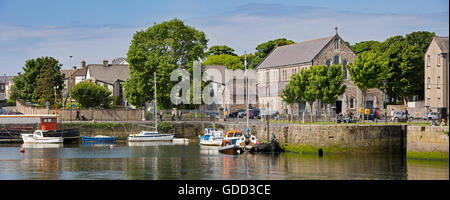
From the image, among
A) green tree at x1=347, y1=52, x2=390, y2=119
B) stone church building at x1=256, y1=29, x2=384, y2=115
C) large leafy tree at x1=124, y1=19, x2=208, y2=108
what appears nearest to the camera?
green tree at x1=347, y1=52, x2=390, y2=119

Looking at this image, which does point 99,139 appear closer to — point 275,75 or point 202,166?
point 202,166

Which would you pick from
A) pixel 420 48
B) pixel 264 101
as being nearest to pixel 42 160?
pixel 264 101

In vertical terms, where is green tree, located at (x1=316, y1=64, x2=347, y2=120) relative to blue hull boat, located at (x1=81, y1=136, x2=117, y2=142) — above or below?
above

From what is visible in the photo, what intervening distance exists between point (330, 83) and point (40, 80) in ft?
164

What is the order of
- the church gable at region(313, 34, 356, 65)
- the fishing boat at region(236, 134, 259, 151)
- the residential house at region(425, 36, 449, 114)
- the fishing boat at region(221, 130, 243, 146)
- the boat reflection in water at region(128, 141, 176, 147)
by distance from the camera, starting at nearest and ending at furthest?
the fishing boat at region(236, 134, 259, 151), the fishing boat at region(221, 130, 243, 146), the boat reflection in water at region(128, 141, 176, 147), the residential house at region(425, 36, 449, 114), the church gable at region(313, 34, 356, 65)

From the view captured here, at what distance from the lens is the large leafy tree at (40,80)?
97250 mm

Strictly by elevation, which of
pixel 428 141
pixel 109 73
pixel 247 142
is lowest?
pixel 247 142

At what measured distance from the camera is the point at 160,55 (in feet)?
280

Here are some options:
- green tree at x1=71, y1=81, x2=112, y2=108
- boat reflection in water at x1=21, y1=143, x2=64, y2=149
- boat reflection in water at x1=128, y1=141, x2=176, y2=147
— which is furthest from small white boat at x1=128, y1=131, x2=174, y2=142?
green tree at x1=71, y1=81, x2=112, y2=108

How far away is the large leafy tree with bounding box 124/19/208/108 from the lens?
81688 mm

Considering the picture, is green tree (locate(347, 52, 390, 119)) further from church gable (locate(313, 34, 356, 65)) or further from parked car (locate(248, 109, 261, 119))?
church gable (locate(313, 34, 356, 65))

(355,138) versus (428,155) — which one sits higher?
(355,138)

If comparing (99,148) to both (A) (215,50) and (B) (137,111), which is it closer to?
(B) (137,111)

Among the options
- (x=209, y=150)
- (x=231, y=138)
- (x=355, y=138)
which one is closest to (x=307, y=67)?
(x=231, y=138)
